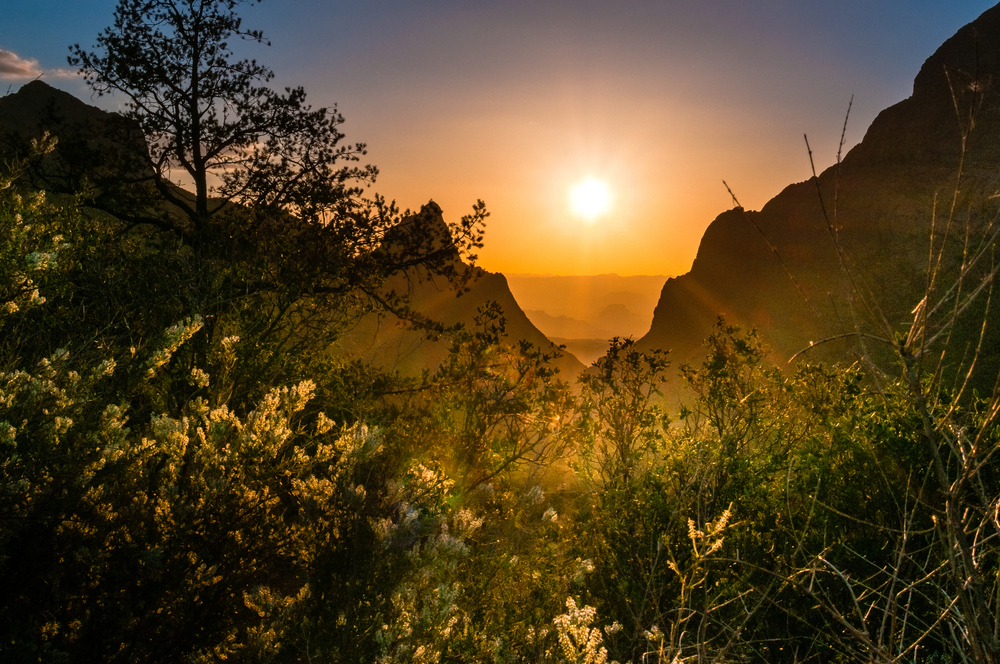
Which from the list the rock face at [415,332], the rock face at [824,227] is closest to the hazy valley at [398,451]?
the rock face at [415,332]

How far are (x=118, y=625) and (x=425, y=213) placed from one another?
7.02 metres

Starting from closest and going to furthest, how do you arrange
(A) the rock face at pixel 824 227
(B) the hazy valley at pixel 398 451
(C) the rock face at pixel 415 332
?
(B) the hazy valley at pixel 398 451
(C) the rock face at pixel 415 332
(A) the rock face at pixel 824 227

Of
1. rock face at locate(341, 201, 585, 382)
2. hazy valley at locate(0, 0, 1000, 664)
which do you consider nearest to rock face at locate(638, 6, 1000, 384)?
rock face at locate(341, 201, 585, 382)

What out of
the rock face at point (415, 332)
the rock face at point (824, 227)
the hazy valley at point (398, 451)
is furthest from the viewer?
the rock face at point (824, 227)

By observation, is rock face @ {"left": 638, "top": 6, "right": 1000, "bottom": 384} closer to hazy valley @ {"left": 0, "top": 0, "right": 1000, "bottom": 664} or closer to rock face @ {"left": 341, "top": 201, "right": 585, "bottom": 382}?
rock face @ {"left": 341, "top": 201, "right": 585, "bottom": 382}

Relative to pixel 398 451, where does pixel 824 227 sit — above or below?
above

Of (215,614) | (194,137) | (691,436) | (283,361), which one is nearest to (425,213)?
(194,137)

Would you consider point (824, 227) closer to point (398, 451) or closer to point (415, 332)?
point (415, 332)

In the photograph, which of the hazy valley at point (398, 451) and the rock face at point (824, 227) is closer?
the hazy valley at point (398, 451)

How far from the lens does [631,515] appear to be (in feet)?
16.9

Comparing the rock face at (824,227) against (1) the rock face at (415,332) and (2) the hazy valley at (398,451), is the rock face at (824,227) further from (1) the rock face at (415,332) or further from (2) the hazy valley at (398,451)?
(2) the hazy valley at (398,451)

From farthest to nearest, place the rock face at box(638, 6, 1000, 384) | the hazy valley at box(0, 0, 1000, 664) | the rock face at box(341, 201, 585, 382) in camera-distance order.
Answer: the rock face at box(638, 6, 1000, 384) → the rock face at box(341, 201, 585, 382) → the hazy valley at box(0, 0, 1000, 664)

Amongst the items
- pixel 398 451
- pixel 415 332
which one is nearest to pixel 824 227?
pixel 415 332

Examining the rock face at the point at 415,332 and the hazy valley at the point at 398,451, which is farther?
the rock face at the point at 415,332
